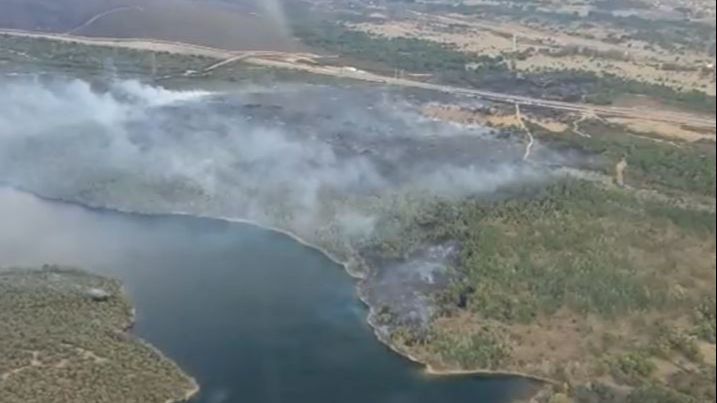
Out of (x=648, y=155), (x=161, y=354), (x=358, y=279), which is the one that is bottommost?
(x=161, y=354)

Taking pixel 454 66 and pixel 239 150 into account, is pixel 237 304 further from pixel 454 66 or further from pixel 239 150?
pixel 454 66

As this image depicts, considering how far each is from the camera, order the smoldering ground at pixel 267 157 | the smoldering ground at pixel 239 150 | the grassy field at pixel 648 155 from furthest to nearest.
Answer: the smoldering ground at pixel 239 150
the smoldering ground at pixel 267 157
the grassy field at pixel 648 155

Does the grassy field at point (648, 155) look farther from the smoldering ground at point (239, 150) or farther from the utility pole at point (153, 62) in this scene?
the utility pole at point (153, 62)

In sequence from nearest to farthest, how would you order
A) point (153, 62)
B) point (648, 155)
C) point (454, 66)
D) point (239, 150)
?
point (648, 155), point (239, 150), point (454, 66), point (153, 62)

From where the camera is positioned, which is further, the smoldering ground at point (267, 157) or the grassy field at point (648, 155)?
the smoldering ground at point (267, 157)

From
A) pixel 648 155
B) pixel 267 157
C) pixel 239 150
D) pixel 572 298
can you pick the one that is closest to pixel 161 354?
pixel 572 298

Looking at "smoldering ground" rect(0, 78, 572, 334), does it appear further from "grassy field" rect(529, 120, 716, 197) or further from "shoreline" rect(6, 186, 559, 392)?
"grassy field" rect(529, 120, 716, 197)

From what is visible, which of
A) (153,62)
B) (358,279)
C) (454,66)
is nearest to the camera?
(358,279)

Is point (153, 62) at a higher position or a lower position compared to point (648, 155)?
lower

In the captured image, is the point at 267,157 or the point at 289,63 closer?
the point at 267,157

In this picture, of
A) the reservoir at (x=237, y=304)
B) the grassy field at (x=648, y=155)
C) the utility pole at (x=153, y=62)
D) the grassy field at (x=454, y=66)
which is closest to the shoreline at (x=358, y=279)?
the reservoir at (x=237, y=304)
